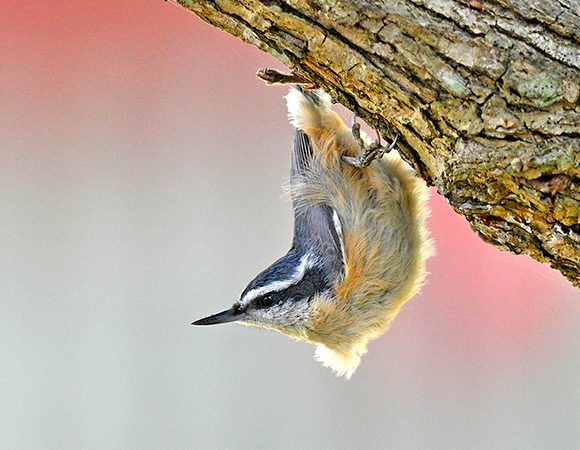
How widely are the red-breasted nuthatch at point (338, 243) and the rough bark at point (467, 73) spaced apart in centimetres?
101

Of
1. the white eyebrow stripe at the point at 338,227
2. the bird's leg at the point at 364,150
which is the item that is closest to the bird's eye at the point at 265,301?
the white eyebrow stripe at the point at 338,227

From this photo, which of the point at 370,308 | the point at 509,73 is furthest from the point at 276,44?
the point at 370,308

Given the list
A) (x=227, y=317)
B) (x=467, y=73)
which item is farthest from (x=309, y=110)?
(x=467, y=73)

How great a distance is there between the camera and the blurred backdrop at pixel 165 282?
157 inches

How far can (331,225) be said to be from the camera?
2605 mm

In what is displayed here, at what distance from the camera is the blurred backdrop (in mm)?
3998

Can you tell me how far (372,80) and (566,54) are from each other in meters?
0.31

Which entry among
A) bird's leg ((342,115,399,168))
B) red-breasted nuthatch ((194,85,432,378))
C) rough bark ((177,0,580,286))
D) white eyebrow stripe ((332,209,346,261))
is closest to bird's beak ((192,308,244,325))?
red-breasted nuthatch ((194,85,432,378))

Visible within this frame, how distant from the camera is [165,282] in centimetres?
404

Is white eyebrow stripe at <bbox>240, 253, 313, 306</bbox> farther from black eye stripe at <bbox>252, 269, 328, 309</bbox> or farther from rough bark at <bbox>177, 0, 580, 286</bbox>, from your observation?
rough bark at <bbox>177, 0, 580, 286</bbox>

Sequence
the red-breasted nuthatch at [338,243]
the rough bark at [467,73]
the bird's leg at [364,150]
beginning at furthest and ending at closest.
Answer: the red-breasted nuthatch at [338,243]
the bird's leg at [364,150]
the rough bark at [467,73]

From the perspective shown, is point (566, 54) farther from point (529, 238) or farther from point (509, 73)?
point (529, 238)

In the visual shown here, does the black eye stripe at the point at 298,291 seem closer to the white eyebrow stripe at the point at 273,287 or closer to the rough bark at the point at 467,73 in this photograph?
the white eyebrow stripe at the point at 273,287

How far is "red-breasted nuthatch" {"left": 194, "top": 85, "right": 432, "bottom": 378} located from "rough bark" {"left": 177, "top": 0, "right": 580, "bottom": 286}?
39.6 inches
